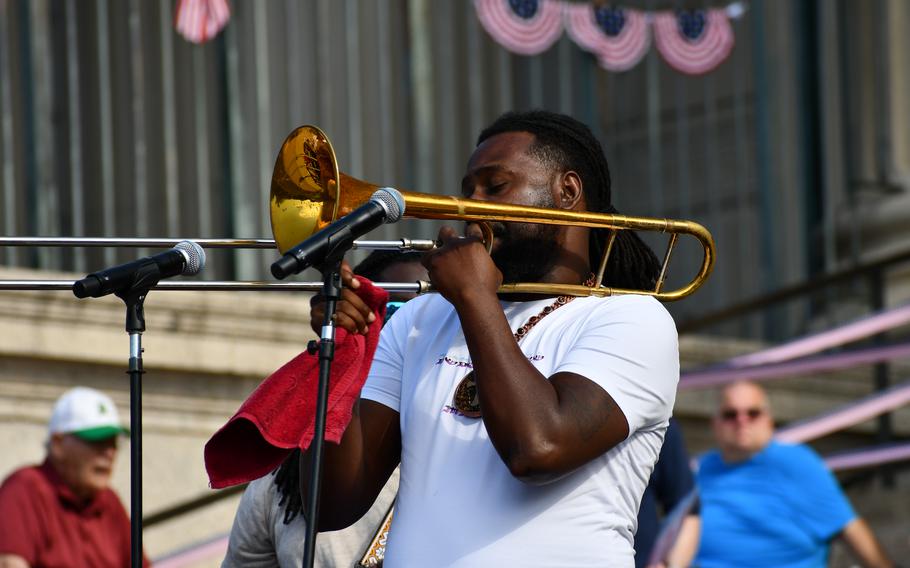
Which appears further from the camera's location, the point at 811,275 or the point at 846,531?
the point at 811,275

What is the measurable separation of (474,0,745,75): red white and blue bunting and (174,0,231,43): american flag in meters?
1.65

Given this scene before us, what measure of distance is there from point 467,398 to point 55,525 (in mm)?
3834

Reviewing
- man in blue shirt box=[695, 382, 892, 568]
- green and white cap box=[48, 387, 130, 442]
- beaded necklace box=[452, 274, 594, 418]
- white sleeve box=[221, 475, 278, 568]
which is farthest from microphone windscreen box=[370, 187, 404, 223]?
man in blue shirt box=[695, 382, 892, 568]

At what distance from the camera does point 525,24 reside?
10500mm

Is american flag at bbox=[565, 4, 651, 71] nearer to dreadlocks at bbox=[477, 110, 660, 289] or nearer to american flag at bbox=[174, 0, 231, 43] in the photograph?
american flag at bbox=[174, 0, 231, 43]

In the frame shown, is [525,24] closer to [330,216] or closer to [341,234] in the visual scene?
[330,216]

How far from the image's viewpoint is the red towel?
3.67 meters

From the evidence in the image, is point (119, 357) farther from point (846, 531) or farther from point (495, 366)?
point (495, 366)

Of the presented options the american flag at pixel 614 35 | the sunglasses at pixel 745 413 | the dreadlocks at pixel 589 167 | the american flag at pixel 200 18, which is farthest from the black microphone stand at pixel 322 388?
the american flag at pixel 614 35

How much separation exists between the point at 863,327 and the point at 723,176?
253 centimetres

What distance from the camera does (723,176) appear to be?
1184cm

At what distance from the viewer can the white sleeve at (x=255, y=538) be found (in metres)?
4.68

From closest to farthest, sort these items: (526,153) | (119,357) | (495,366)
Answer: (495,366), (526,153), (119,357)

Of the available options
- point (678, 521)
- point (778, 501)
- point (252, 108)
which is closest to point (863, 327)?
point (778, 501)
